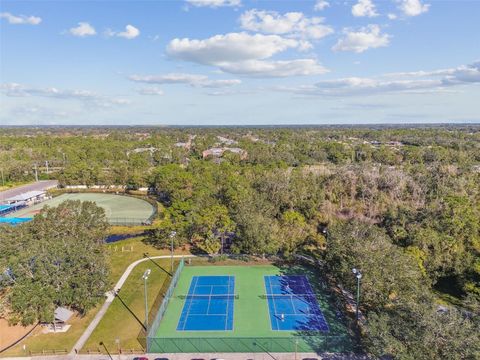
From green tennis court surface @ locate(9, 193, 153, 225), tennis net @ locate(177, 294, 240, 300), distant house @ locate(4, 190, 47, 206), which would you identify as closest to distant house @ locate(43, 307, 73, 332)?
tennis net @ locate(177, 294, 240, 300)

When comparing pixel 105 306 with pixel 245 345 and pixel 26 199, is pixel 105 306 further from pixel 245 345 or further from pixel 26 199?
pixel 26 199

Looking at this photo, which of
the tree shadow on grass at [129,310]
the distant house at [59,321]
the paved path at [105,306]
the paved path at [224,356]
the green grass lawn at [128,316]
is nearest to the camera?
the paved path at [224,356]

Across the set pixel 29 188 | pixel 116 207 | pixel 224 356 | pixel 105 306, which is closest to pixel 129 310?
pixel 105 306

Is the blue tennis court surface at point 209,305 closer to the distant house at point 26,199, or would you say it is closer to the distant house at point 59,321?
the distant house at point 59,321

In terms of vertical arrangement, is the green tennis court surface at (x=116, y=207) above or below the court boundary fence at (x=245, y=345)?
above

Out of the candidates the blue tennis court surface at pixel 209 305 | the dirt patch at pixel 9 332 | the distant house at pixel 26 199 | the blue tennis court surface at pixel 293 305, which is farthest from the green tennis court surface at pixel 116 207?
the blue tennis court surface at pixel 293 305

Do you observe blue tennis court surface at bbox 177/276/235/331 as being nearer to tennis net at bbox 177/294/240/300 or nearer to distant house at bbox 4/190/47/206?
tennis net at bbox 177/294/240/300
